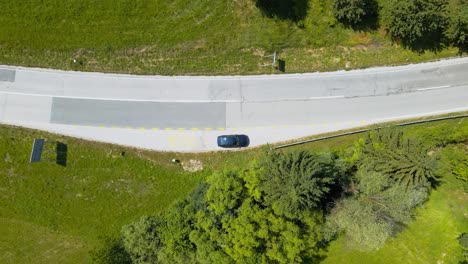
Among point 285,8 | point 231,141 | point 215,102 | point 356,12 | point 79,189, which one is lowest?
point 79,189

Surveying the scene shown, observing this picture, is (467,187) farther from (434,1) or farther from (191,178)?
(191,178)

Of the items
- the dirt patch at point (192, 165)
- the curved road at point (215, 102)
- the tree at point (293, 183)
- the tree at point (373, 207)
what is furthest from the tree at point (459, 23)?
the dirt patch at point (192, 165)

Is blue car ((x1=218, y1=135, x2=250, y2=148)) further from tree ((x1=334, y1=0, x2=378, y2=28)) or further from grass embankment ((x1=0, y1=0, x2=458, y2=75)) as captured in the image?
tree ((x1=334, y1=0, x2=378, y2=28))

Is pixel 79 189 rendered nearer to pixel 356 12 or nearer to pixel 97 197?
pixel 97 197

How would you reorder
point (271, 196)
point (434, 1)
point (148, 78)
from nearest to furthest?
point (271, 196) < point (434, 1) < point (148, 78)

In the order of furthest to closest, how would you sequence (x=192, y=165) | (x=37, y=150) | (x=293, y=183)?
(x=192, y=165) < (x=37, y=150) < (x=293, y=183)

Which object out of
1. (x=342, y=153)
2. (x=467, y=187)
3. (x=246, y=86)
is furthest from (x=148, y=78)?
(x=467, y=187)

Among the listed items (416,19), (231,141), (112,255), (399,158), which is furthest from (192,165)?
(416,19)
